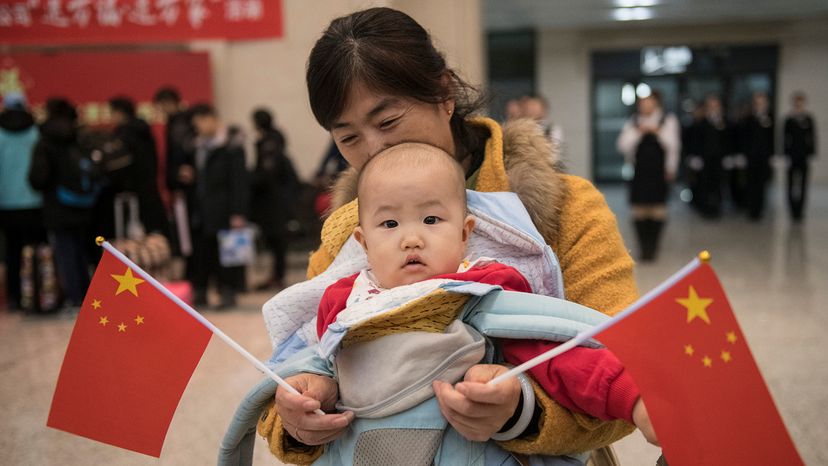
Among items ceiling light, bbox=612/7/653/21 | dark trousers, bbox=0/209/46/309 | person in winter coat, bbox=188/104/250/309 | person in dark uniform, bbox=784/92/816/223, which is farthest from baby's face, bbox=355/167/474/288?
ceiling light, bbox=612/7/653/21

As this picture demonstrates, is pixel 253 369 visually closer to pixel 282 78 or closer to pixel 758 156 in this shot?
pixel 282 78

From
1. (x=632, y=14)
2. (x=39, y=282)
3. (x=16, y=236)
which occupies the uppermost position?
(x=632, y=14)

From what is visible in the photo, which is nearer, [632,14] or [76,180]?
[76,180]

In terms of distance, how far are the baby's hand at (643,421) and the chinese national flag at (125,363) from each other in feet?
2.45

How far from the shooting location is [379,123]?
5.32 feet

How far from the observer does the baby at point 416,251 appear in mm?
1337

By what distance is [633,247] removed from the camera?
9.40 metres

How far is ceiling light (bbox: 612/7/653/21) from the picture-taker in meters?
16.4

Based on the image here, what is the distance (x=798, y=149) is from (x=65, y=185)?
383 inches

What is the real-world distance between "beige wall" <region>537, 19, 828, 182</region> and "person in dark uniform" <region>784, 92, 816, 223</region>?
24.0 feet

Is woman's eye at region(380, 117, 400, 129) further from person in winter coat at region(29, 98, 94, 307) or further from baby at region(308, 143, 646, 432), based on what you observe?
person in winter coat at region(29, 98, 94, 307)

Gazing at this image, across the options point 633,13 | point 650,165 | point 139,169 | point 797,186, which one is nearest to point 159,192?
point 139,169

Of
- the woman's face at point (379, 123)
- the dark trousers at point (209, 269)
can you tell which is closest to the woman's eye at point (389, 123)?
the woman's face at point (379, 123)

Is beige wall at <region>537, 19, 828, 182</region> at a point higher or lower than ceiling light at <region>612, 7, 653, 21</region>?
lower
